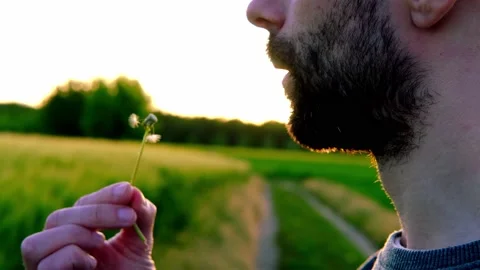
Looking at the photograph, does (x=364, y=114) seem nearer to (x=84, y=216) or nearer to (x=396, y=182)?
(x=396, y=182)

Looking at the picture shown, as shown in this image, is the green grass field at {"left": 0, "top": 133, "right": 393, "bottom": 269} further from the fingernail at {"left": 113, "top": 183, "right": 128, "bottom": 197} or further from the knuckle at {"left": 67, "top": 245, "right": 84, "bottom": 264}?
the knuckle at {"left": 67, "top": 245, "right": 84, "bottom": 264}

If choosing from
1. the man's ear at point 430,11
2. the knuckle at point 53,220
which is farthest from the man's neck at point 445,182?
the knuckle at point 53,220

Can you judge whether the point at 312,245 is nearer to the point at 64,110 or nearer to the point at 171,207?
the point at 171,207

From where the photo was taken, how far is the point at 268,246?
1391 centimetres

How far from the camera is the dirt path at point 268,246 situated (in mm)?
11509

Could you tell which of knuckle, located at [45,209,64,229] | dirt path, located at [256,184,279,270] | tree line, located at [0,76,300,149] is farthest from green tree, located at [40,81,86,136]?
knuckle, located at [45,209,64,229]

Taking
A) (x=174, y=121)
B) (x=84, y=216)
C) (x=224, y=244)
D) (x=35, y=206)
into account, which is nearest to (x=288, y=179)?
(x=174, y=121)

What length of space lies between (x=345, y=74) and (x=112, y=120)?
2656 centimetres

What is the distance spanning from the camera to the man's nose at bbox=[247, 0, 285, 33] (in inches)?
60.1

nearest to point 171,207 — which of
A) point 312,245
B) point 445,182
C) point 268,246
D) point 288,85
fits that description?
point 268,246

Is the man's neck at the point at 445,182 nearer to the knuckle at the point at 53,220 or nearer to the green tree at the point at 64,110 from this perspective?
the knuckle at the point at 53,220

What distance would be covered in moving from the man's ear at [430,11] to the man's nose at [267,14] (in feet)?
1.17

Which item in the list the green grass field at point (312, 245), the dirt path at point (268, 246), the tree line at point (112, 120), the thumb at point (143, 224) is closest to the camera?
the thumb at point (143, 224)

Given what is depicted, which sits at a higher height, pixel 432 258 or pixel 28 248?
pixel 432 258
